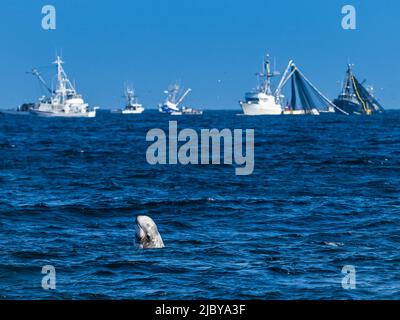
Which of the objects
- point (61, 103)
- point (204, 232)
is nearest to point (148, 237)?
point (204, 232)

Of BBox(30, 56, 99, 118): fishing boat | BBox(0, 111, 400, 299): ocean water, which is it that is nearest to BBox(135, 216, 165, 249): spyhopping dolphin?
BBox(0, 111, 400, 299): ocean water

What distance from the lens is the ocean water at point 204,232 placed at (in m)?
15.5

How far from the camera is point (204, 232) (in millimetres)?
21938

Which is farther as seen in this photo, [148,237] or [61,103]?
[61,103]

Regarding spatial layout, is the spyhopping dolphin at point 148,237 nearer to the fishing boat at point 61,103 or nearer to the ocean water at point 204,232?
the ocean water at point 204,232

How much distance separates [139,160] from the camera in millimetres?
51375


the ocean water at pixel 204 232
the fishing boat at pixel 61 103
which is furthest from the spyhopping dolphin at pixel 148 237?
the fishing boat at pixel 61 103

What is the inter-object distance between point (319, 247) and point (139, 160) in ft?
108

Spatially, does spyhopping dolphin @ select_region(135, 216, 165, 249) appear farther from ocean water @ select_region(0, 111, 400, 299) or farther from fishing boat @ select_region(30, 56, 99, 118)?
fishing boat @ select_region(30, 56, 99, 118)

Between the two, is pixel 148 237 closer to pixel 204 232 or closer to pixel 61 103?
pixel 204 232

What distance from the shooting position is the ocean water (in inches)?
612

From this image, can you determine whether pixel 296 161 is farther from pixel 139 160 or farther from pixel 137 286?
pixel 137 286

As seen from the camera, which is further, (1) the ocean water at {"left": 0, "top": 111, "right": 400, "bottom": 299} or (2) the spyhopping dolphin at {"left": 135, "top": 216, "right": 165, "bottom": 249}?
(2) the spyhopping dolphin at {"left": 135, "top": 216, "right": 165, "bottom": 249}

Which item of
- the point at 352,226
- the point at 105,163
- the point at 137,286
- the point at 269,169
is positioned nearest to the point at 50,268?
the point at 137,286
